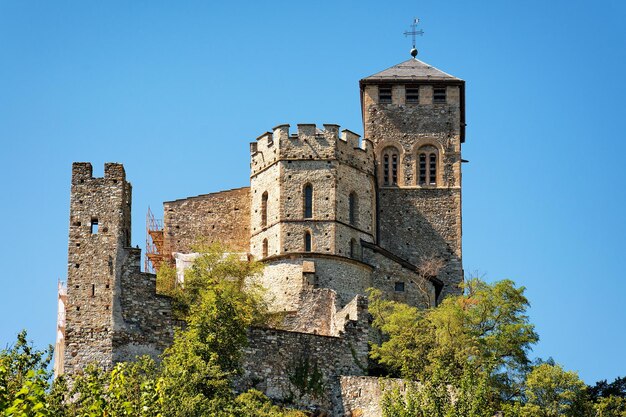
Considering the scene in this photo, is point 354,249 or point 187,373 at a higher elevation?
point 354,249

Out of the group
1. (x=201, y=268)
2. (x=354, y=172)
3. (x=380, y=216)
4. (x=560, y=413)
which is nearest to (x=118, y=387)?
(x=560, y=413)

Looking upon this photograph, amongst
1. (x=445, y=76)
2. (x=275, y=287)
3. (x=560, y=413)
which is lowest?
(x=560, y=413)

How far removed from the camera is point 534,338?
65.1m

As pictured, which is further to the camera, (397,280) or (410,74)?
(410,74)

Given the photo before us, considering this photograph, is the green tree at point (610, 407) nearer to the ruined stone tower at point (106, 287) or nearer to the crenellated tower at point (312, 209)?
the crenellated tower at point (312, 209)

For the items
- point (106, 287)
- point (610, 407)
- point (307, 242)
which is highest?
point (307, 242)

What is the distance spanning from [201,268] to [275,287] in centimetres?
382

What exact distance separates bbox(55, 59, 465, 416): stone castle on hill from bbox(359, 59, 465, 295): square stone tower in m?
0.08

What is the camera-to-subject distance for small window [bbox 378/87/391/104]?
84.8 m

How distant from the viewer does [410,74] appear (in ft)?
282

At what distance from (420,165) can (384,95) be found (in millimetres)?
4610

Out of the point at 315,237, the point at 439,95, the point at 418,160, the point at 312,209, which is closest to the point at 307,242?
the point at 315,237

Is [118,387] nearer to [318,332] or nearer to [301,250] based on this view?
[318,332]

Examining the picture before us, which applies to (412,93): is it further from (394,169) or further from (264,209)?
(264,209)
